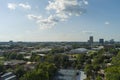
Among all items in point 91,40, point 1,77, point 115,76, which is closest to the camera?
point 115,76

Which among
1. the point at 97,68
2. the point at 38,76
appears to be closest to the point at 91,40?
the point at 97,68

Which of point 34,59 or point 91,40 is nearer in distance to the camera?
point 34,59

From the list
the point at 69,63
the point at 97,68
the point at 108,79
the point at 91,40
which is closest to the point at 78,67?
the point at 69,63

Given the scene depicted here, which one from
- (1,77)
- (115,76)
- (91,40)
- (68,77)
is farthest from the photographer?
(91,40)

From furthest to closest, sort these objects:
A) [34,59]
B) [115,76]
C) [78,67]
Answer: [34,59] < [78,67] < [115,76]

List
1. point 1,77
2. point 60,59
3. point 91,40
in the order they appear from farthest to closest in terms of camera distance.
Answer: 1. point 91,40
2. point 60,59
3. point 1,77

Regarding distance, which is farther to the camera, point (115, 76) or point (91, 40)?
point (91, 40)

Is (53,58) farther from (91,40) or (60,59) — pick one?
(91,40)

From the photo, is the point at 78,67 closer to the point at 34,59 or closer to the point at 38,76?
the point at 34,59
